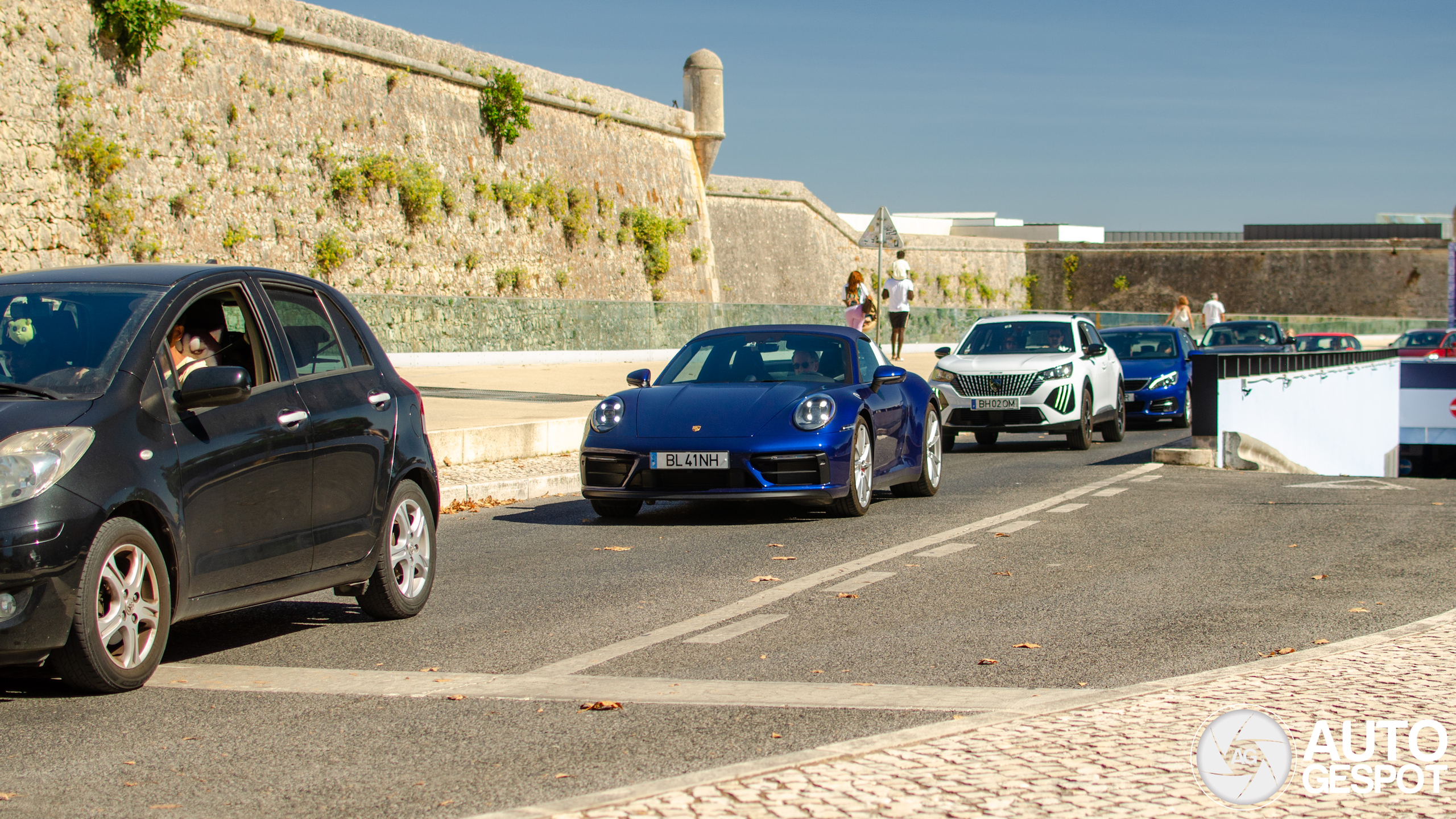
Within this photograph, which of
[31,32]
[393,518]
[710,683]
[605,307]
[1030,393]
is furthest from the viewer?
[605,307]

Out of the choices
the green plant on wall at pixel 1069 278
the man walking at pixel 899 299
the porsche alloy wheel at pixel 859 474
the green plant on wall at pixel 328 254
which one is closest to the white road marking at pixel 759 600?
the porsche alloy wheel at pixel 859 474

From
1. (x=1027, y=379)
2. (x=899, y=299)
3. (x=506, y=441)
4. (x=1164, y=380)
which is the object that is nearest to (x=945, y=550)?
(x=506, y=441)

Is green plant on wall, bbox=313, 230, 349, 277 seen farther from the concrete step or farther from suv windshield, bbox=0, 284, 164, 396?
suv windshield, bbox=0, 284, 164, 396

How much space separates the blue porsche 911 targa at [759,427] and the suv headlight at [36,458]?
5.50 meters

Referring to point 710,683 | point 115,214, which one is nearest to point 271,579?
point 710,683

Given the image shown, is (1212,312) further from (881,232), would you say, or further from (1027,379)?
(1027,379)

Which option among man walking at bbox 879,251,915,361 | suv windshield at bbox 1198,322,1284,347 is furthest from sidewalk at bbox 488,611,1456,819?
man walking at bbox 879,251,915,361

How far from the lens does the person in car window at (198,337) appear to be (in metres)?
5.97

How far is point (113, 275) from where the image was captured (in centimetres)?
595

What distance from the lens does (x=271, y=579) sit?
235 inches

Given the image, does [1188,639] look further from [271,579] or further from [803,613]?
[271,579]

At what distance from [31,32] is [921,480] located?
62.1ft

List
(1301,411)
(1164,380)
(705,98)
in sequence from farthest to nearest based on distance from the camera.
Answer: (705,98), (1164,380), (1301,411)

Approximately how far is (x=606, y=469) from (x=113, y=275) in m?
4.96
